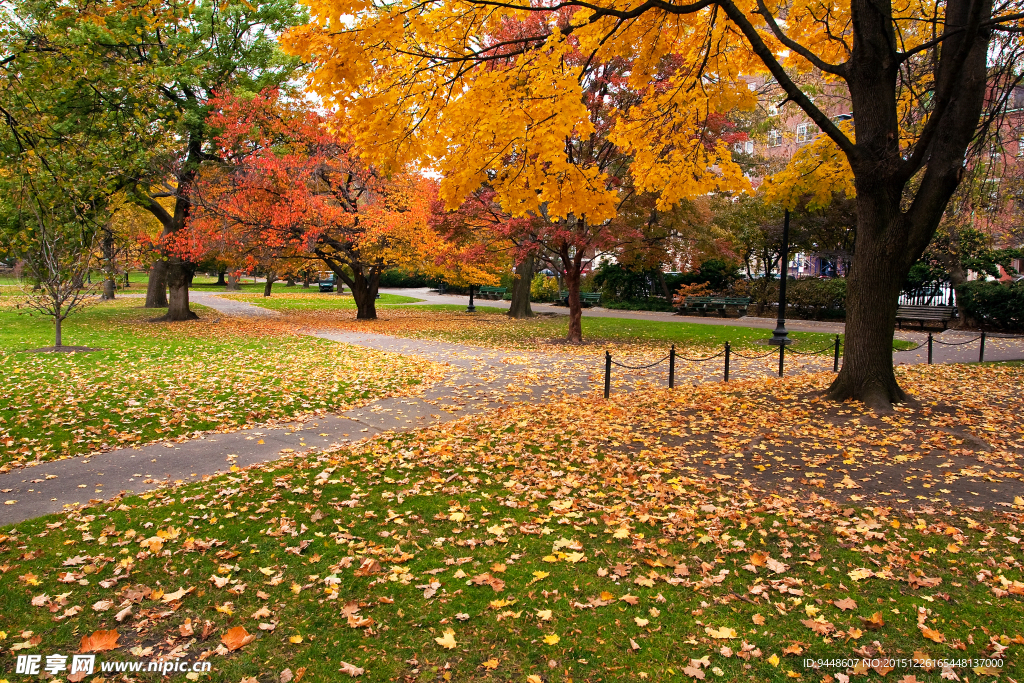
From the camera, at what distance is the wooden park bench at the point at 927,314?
22578mm

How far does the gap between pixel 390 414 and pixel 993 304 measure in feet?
71.2

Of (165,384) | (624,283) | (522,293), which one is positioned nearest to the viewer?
(165,384)

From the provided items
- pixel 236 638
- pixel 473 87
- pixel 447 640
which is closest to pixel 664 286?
pixel 473 87

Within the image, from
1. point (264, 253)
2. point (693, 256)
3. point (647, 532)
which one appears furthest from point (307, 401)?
point (264, 253)

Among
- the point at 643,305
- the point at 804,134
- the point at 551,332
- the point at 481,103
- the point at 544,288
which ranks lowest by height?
the point at 551,332

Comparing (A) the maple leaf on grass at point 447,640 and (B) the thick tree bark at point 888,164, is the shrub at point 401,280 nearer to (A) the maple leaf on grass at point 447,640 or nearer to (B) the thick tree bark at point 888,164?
(B) the thick tree bark at point 888,164

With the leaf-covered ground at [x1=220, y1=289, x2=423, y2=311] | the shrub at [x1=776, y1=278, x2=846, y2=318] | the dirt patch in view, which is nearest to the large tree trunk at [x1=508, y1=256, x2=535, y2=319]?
the leaf-covered ground at [x1=220, y1=289, x2=423, y2=311]

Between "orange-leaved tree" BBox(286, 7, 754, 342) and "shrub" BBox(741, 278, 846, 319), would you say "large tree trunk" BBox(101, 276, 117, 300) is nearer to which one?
"orange-leaved tree" BBox(286, 7, 754, 342)

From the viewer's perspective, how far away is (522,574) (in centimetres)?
439

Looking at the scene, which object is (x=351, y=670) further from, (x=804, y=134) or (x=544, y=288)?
(x=804, y=134)

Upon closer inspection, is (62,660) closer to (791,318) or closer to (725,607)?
(725,607)

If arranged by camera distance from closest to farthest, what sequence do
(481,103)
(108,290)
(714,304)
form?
(481,103) < (714,304) < (108,290)

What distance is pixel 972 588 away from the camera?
4.17 m

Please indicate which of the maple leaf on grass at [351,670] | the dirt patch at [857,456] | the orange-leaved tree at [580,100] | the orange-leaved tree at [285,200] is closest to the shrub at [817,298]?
the orange-leaved tree at [285,200]
